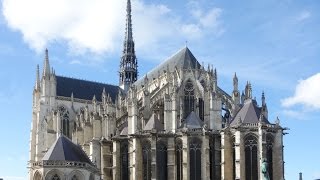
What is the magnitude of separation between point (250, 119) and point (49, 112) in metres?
27.4

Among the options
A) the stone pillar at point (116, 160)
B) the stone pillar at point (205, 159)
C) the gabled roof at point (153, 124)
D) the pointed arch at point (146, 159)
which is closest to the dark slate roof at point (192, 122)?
the stone pillar at point (205, 159)

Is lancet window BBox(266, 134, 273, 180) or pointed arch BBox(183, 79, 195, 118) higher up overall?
pointed arch BBox(183, 79, 195, 118)

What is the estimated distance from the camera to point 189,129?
50438mm

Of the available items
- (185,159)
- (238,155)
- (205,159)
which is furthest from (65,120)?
(238,155)

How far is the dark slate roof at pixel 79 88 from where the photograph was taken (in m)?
72.9

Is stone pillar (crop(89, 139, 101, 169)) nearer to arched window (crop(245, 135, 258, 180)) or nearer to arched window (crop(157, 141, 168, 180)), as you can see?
arched window (crop(157, 141, 168, 180))

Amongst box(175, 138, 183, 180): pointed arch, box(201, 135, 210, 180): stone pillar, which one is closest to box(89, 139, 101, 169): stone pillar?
box(175, 138, 183, 180): pointed arch

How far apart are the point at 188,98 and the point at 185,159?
7416 millimetres

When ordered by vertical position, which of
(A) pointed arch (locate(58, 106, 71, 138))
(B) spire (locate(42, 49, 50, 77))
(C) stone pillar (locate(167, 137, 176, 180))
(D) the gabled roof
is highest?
(B) spire (locate(42, 49, 50, 77))

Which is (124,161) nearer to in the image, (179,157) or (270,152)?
(179,157)

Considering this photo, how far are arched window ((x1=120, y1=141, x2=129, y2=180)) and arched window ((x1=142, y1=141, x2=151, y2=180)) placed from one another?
2.23 m

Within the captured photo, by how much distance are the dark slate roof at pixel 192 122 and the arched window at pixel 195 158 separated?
111 cm

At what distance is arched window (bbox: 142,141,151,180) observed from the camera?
50531mm

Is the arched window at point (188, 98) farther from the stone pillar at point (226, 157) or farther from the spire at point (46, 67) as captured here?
the spire at point (46, 67)
